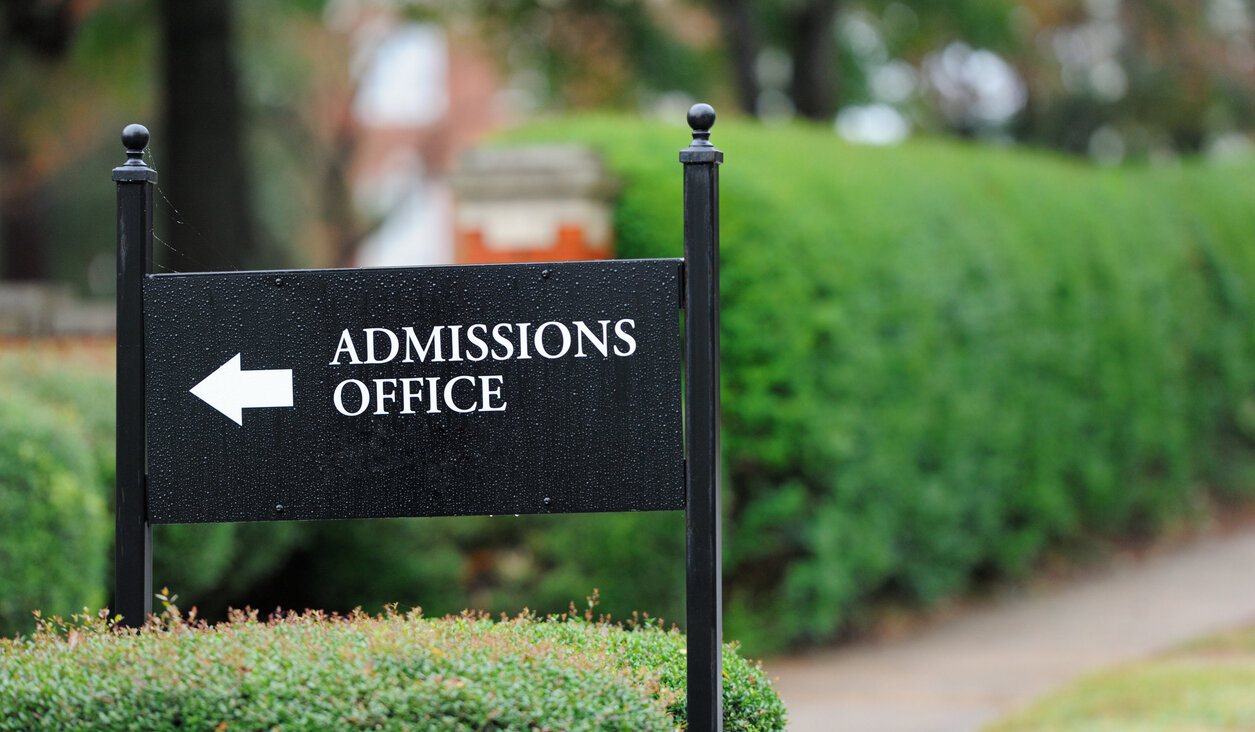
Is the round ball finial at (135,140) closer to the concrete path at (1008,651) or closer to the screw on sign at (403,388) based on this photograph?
the screw on sign at (403,388)

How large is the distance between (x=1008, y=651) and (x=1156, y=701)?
1.73m

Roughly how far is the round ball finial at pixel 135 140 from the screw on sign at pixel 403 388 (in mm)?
81

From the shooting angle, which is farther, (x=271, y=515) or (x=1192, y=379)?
(x=1192, y=379)

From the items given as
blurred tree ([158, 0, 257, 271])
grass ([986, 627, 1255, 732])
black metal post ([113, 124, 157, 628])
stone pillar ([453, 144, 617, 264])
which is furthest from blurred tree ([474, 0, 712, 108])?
black metal post ([113, 124, 157, 628])

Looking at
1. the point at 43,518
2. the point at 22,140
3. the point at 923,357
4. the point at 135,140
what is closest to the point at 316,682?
the point at 135,140

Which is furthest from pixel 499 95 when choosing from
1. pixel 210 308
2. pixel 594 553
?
pixel 210 308

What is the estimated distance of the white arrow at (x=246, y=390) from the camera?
293cm

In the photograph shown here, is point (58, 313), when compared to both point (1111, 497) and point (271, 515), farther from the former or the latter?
point (271, 515)

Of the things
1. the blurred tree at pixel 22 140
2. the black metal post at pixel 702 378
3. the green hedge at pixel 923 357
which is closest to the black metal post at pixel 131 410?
the black metal post at pixel 702 378

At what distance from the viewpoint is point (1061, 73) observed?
63.6 feet

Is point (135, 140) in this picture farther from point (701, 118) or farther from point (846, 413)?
point (846, 413)

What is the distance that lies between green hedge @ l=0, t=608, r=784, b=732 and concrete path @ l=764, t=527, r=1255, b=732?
2.81 metres

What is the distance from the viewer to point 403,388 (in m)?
2.91

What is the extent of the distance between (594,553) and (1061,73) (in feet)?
50.0
